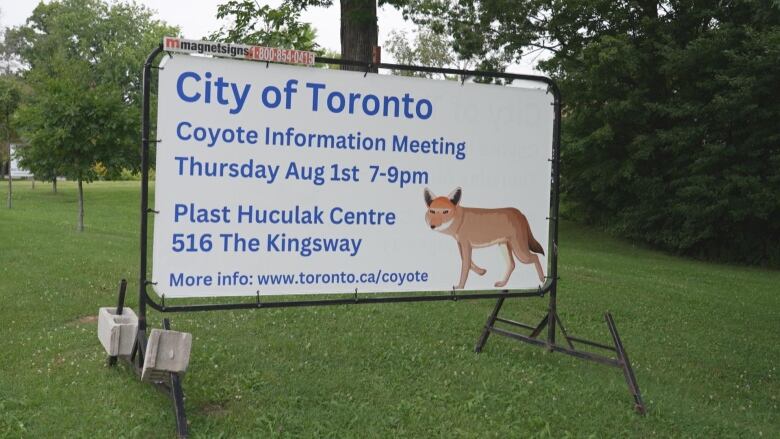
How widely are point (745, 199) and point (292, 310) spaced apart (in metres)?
18.1

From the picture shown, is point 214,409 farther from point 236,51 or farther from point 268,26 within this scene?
point 268,26

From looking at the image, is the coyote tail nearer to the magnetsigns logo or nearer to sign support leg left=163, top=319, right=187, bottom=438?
the magnetsigns logo

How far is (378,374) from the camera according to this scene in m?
5.76

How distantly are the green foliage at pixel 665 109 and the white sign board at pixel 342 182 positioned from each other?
16246 millimetres

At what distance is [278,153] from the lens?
196 inches

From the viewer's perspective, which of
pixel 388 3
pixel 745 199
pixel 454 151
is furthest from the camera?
pixel 745 199

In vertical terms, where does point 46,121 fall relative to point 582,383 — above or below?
above

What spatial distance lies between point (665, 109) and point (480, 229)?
61.4 feet

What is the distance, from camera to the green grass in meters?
4.73

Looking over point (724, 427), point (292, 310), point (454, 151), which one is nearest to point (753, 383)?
point (724, 427)

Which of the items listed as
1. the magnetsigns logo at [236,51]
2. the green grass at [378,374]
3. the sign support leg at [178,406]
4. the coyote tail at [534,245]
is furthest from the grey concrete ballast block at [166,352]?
the coyote tail at [534,245]

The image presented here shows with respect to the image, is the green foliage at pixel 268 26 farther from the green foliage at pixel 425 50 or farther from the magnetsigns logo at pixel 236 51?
the green foliage at pixel 425 50

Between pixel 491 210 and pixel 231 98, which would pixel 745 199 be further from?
pixel 231 98

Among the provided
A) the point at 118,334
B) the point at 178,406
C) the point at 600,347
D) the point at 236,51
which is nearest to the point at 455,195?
the point at 600,347
